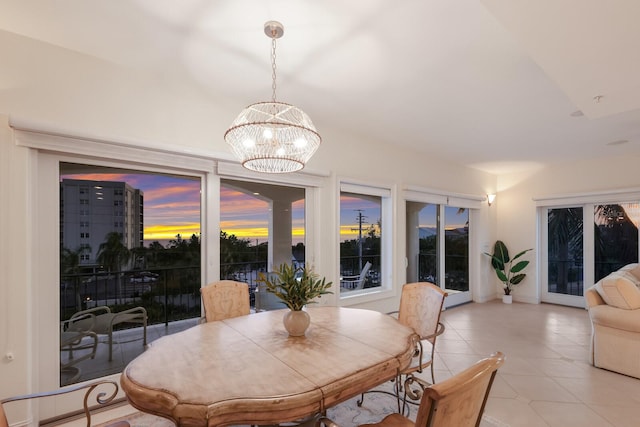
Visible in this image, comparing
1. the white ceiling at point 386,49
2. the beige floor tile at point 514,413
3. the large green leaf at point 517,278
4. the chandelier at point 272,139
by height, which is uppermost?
the white ceiling at point 386,49

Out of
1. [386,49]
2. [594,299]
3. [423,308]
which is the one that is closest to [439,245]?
[594,299]

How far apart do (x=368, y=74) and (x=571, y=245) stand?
5451 millimetres

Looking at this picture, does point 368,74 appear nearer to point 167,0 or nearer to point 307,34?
point 307,34

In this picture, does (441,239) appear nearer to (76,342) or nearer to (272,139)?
(272,139)

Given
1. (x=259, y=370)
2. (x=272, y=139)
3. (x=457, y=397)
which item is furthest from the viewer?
(x=272, y=139)

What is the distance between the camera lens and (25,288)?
7.02ft

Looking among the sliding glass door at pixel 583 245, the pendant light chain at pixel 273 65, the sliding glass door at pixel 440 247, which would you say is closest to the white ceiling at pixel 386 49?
the pendant light chain at pixel 273 65

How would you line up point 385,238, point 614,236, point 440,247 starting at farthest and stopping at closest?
1. point 440,247
2. point 614,236
3. point 385,238

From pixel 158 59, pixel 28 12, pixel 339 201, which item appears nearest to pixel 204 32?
pixel 158 59

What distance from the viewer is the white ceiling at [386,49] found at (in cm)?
174

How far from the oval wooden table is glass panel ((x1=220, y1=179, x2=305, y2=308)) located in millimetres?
1237

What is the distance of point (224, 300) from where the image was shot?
254cm

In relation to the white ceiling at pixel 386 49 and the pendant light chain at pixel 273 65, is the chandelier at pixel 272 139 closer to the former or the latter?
the pendant light chain at pixel 273 65

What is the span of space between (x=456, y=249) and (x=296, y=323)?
5.05 meters
